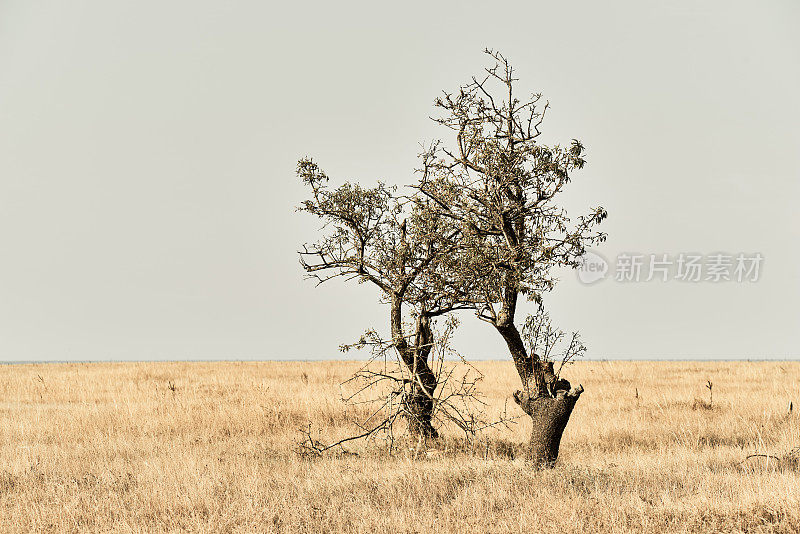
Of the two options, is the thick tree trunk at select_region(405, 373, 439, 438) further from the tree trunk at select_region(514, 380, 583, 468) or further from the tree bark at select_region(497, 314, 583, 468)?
the tree trunk at select_region(514, 380, 583, 468)

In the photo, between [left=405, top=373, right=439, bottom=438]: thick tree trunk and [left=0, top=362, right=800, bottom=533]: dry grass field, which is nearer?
[left=0, top=362, right=800, bottom=533]: dry grass field

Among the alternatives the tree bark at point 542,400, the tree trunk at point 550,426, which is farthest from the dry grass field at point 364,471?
the tree bark at point 542,400

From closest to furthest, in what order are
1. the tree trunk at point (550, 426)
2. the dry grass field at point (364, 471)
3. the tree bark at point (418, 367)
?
the dry grass field at point (364, 471) → the tree trunk at point (550, 426) → the tree bark at point (418, 367)

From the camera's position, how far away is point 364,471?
12750 mm

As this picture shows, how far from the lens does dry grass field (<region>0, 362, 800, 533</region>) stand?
9383 millimetres

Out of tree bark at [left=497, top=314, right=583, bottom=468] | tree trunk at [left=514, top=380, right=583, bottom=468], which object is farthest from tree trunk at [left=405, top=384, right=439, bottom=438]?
tree trunk at [left=514, top=380, right=583, bottom=468]

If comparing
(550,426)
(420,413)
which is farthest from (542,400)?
(420,413)

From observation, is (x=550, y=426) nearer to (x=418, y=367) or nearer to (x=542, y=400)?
(x=542, y=400)

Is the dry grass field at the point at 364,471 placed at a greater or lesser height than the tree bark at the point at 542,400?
lesser

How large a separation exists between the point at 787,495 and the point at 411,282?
8.36 meters

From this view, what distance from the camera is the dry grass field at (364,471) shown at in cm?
938

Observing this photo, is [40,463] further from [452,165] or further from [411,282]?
[452,165]

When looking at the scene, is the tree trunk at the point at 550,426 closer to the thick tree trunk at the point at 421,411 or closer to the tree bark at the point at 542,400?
the tree bark at the point at 542,400

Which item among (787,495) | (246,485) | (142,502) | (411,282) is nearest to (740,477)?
(787,495)
